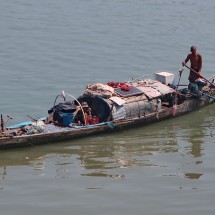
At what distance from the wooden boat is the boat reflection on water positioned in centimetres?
24

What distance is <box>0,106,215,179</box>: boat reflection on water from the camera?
48.2 ft

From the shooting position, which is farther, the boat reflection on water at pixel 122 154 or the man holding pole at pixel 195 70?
the man holding pole at pixel 195 70

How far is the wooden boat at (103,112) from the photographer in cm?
1551

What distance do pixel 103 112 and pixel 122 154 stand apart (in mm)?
1517

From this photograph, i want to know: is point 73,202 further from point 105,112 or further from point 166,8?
point 166,8

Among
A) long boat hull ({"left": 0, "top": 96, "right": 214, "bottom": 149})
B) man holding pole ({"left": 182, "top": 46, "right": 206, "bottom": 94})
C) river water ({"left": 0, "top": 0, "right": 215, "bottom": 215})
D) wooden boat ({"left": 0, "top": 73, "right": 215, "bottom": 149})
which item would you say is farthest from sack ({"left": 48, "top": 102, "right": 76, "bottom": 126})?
man holding pole ({"left": 182, "top": 46, "right": 206, "bottom": 94})

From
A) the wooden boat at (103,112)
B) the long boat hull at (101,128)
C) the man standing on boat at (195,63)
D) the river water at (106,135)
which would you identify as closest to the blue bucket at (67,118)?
the wooden boat at (103,112)

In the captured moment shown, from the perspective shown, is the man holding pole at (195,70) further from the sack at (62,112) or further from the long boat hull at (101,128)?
the sack at (62,112)

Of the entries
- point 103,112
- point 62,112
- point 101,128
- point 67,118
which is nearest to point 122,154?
point 101,128

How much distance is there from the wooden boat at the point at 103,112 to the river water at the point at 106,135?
305 mm

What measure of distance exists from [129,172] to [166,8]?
22046mm

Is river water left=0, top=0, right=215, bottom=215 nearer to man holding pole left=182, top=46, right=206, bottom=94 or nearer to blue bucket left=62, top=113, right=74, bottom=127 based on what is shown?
blue bucket left=62, top=113, right=74, bottom=127

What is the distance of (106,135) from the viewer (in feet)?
55.3

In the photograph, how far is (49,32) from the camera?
1121 inches
